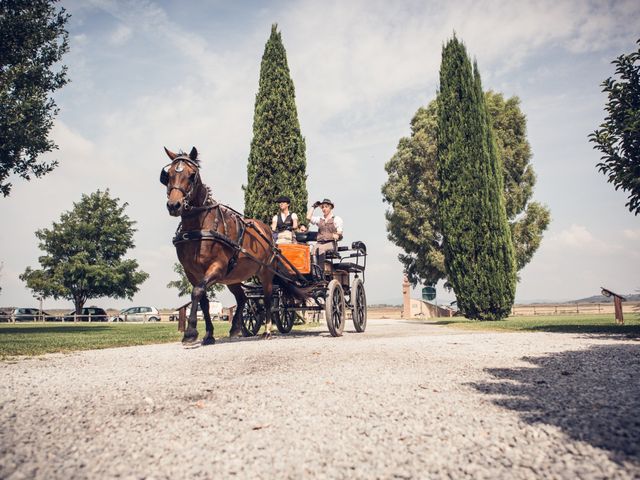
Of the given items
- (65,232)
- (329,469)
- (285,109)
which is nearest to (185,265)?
(329,469)

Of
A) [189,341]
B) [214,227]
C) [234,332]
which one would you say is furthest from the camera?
[234,332]

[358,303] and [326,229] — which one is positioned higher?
[326,229]

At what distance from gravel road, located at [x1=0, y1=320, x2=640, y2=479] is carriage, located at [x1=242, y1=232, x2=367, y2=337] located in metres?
3.54

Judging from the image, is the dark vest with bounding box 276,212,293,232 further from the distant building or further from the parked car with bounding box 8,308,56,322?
the parked car with bounding box 8,308,56,322

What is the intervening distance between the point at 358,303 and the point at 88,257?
2902 centimetres

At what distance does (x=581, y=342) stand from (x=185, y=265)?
6854mm

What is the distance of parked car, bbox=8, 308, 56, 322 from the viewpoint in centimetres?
3588

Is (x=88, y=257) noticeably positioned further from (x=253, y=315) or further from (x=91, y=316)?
(x=253, y=315)

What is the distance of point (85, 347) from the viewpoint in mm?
7559

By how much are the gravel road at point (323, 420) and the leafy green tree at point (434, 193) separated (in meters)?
22.7

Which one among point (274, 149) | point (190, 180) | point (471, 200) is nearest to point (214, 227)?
point (190, 180)

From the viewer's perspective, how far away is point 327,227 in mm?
9328

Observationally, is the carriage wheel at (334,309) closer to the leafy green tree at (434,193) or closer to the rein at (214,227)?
the rein at (214,227)

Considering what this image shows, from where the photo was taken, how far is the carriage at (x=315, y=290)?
855 cm
